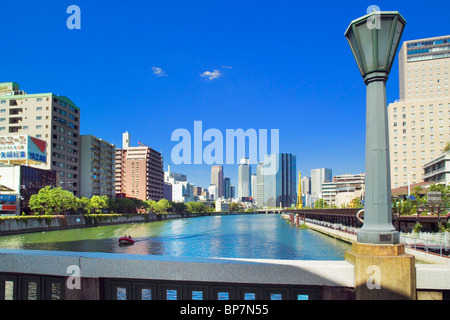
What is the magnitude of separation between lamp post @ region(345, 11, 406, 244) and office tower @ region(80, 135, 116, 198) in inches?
5096

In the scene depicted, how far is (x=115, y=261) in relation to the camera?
5.57m

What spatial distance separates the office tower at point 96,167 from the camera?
126 metres

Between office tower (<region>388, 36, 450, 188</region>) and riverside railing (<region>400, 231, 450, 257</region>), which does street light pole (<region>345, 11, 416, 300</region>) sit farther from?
office tower (<region>388, 36, 450, 188</region>)

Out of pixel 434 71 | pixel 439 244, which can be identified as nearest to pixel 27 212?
pixel 439 244

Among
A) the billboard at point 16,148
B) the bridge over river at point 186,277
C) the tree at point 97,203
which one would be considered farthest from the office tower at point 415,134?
the bridge over river at point 186,277

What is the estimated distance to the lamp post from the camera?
543 cm

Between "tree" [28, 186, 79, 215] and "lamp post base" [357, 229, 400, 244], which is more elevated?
"lamp post base" [357, 229, 400, 244]

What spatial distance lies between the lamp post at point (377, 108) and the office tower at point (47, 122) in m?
114

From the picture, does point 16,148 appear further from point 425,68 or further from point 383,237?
point 425,68

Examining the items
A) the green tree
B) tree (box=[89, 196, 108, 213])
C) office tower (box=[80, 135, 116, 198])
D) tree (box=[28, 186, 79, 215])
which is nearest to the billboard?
tree (box=[28, 186, 79, 215])

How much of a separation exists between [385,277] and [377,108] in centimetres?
243

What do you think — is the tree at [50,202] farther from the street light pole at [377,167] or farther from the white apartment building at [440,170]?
the street light pole at [377,167]
